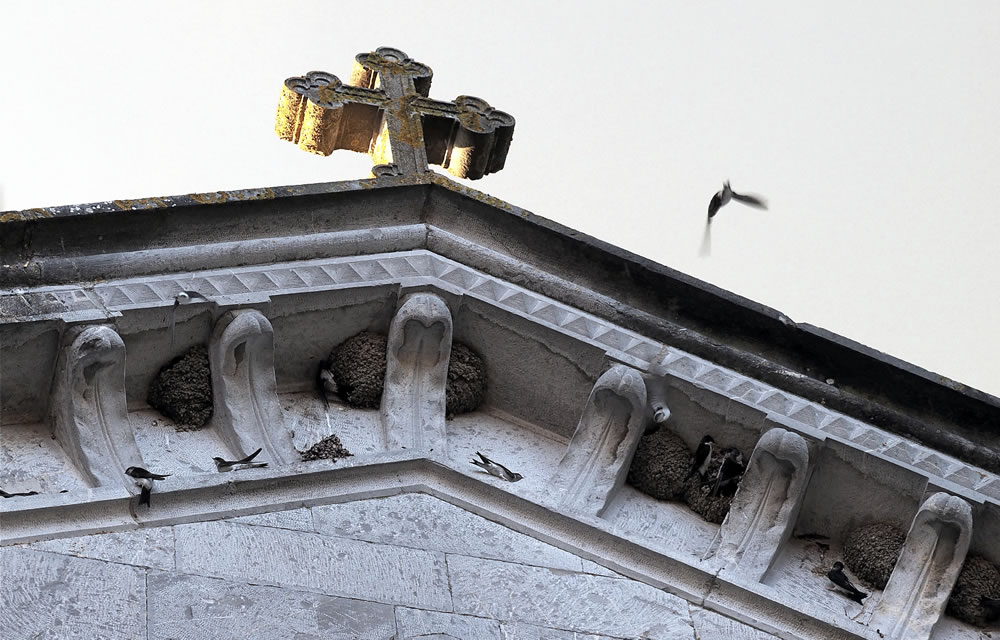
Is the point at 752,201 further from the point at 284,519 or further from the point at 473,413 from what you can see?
the point at 284,519

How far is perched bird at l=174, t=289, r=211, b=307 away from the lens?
24.0 feet

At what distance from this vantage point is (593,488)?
24.3ft

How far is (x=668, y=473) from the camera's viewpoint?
7.58 metres

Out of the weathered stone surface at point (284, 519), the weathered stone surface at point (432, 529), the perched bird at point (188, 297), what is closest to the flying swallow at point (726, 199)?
the weathered stone surface at point (432, 529)

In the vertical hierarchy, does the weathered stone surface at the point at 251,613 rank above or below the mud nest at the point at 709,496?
below

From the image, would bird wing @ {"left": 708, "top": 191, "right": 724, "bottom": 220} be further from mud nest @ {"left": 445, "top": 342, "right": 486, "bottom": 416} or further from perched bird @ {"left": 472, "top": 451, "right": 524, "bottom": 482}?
perched bird @ {"left": 472, "top": 451, "right": 524, "bottom": 482}

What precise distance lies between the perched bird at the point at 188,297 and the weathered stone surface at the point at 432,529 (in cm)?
90

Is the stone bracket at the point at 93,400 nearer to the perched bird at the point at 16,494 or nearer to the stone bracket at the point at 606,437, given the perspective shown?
the perched bird at the point at 16,494

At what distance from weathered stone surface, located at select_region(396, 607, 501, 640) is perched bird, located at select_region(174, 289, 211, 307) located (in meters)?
1.39

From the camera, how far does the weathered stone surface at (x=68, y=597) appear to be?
20.5ft

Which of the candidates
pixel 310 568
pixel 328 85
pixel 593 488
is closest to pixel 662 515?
pixel 593 488

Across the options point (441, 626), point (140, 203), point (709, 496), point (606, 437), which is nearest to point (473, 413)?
point (606, 437)

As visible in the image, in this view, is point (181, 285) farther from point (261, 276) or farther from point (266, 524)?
point (266, 524)

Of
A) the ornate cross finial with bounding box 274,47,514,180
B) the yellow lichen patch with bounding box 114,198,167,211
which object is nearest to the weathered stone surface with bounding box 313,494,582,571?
the yellow lichen patch with bounding box 114,198,167,211
